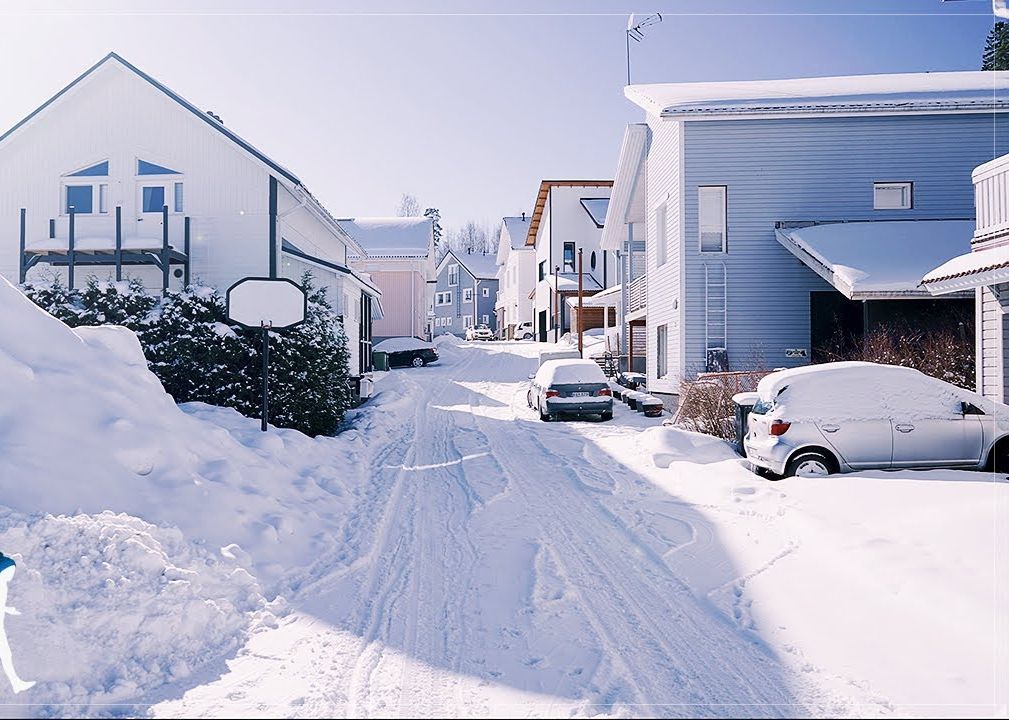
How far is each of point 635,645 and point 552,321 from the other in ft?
139

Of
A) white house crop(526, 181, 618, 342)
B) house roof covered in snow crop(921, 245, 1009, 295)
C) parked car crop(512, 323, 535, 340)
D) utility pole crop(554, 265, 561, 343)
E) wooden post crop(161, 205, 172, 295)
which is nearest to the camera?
house roof covered in snow crop(921, 245, 1009, 295)

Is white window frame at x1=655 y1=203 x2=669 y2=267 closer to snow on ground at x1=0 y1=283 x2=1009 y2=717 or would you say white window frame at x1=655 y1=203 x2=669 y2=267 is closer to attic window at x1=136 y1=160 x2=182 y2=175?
snow on ground at x1=0 y1=283 x2=1009 y2=717

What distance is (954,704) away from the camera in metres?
4.11

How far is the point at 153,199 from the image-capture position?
61.9 ft

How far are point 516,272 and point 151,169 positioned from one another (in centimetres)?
4724

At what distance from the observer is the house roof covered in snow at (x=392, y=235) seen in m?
42.8

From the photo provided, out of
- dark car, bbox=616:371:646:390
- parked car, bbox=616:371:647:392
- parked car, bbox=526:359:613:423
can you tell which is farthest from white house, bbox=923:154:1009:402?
dark car, bbox=616:371:646:390

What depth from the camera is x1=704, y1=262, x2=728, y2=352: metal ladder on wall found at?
18625mm

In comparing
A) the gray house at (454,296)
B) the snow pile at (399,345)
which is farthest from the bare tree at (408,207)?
the snow pile at (399,345)

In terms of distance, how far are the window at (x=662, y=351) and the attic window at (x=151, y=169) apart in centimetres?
1409

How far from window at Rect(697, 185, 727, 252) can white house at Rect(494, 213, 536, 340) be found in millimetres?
41333

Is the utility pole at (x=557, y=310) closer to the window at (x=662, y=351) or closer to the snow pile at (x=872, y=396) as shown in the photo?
the window at (x=662, y=351)

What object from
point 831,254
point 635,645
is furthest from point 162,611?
point 831,254

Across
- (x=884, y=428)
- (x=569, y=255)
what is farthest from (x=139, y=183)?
(x=569, y=255)
